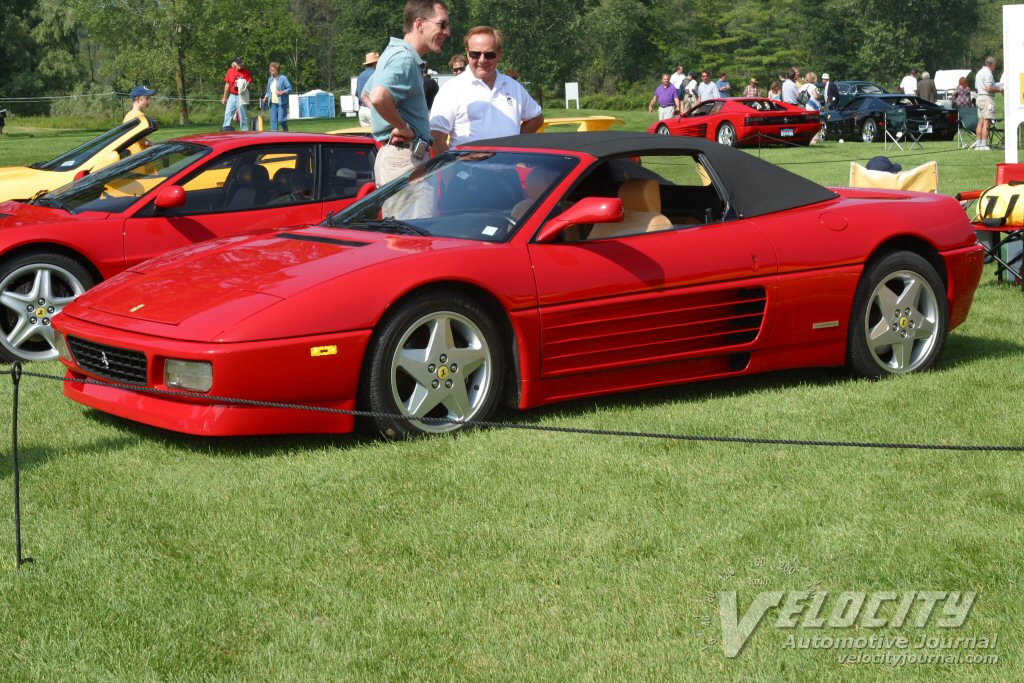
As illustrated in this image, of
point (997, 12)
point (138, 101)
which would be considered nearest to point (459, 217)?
point (138, 101)

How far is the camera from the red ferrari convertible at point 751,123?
27.6 m

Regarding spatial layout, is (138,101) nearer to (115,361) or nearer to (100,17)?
(115,361)

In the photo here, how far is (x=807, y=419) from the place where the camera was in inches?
237

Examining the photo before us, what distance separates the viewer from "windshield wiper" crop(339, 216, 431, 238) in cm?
616

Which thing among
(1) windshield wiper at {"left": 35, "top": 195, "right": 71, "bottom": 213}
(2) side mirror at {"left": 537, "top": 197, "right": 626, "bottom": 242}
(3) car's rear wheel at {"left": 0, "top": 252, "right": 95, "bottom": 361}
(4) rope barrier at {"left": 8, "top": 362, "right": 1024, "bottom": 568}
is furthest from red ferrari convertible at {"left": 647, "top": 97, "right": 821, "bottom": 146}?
(4) rope barrier at {"left": 8, "top": 362, "right": 1024, "bottom": 568}

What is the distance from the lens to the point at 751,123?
2752cm

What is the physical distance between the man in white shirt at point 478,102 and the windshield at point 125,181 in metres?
1.54

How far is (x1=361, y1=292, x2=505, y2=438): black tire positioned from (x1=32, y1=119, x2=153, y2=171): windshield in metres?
6.89

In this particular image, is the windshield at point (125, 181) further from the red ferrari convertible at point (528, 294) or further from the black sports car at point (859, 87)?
the black sports car at point (859, 87)

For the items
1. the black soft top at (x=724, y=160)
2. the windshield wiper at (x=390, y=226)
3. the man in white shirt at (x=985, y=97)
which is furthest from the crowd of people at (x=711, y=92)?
the windshield wiper at (x=390, y=226)

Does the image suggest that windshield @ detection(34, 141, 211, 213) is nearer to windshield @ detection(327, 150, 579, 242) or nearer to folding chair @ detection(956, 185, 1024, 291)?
windshield @ detection(327, 150, 579, 242)

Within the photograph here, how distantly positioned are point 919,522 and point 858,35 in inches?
3609

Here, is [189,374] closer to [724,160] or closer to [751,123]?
[724,160]

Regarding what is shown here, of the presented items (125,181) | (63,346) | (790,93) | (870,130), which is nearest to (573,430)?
(63,346)
